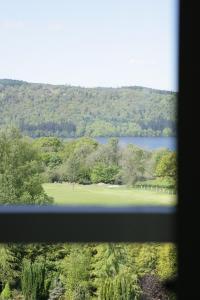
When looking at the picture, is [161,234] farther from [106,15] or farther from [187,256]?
[106,15]

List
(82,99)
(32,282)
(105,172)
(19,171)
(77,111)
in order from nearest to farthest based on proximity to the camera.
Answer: (32,282) → (19,171) → (105,172) → (77,111) → (82,99)

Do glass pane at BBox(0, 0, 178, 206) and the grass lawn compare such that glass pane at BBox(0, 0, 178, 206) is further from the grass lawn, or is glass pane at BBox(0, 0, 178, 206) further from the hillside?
the grass lawn

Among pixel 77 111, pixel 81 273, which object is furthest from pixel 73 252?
pixel 77 111

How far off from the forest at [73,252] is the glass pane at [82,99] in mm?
31

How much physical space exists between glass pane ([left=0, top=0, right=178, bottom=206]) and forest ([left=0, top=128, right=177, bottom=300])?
0.10ft

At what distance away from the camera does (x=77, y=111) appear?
9.46 m

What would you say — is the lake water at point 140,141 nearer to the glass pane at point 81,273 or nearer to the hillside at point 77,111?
the hillside at point 77,111

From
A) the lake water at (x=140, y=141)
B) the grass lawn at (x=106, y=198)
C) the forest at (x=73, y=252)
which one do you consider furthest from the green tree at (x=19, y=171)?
the lake water at (x=140, y=141)

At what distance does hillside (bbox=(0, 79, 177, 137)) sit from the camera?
8336mm

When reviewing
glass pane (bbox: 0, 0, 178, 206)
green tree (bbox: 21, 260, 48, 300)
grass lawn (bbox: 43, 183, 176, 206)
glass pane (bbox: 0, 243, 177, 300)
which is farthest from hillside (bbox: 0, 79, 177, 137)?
green tree (bbox: 21, 260, 48, 300)

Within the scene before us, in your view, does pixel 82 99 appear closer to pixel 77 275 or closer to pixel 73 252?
pixel 77 275

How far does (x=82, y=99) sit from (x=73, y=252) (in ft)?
11.6

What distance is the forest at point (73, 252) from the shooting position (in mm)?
6254

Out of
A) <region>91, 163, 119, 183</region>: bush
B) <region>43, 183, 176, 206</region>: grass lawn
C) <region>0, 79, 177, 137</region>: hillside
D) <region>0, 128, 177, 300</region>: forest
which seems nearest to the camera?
<region>43, 183, 176, 206</region>: grass lawn
